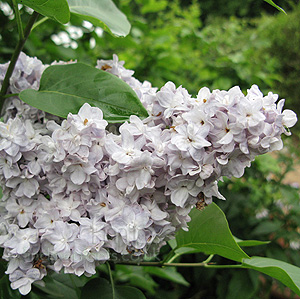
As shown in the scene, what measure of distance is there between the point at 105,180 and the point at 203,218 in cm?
21

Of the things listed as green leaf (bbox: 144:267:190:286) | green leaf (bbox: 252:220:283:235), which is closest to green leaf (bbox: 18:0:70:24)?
Answer: green leaf (bbox: 144:267:190:286)

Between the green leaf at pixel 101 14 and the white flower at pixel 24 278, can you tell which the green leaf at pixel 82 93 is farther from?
the white flower at pixel 24 278

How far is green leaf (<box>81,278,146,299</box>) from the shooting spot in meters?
0.68

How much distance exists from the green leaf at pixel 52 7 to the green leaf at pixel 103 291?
0.44 metres

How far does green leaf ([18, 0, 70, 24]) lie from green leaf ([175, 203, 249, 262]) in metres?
0.38

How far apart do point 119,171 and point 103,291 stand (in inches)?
11.1

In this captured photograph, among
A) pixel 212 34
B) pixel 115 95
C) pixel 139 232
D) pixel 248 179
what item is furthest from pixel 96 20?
pixel 212 34

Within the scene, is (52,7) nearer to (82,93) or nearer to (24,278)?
(82,93)

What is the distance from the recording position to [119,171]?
52cm

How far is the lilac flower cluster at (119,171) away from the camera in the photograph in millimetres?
492

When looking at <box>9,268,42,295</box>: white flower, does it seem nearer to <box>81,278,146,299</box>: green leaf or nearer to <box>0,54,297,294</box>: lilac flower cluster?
<box>0,54,297,294</box>: lilac flower cluster

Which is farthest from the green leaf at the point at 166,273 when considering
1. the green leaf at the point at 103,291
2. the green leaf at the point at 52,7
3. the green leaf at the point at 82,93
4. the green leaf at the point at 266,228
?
the green leaf at the point at 52,7

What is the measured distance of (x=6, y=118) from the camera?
0.67m

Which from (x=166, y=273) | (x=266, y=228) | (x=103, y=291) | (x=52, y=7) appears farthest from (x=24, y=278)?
(x=266, y=228)
